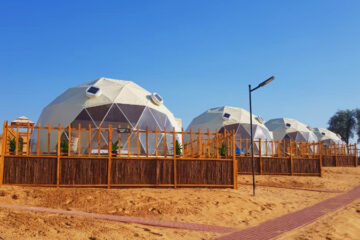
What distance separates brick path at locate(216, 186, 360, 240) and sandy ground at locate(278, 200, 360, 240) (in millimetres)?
303

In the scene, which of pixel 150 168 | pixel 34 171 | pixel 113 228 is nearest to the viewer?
pixel 113 228

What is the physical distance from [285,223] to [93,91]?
53.4 ft

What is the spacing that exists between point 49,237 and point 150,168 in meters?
7.47

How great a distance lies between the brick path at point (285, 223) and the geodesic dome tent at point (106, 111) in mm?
11210

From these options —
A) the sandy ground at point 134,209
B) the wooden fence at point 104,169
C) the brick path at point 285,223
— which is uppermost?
the wooden fence at point 104,169

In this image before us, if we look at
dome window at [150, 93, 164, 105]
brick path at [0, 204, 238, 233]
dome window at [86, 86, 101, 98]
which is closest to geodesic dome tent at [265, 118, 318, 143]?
dome window at [150, 93, 164, 105]

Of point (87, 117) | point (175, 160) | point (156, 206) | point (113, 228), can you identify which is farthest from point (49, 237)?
point (87, 117)

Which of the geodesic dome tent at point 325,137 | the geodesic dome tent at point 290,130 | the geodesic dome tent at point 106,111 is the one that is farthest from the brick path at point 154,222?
the geodesic dome tent at point 325,137

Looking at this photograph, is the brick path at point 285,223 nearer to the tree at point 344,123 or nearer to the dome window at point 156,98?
the dome window at point 156,98

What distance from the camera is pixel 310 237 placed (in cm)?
805

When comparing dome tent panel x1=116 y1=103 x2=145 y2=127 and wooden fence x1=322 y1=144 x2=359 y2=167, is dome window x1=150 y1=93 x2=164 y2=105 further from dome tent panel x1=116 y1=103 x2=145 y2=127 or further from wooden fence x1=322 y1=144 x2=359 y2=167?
wooden fence x1=322 y1=144 x2=359 y2=167

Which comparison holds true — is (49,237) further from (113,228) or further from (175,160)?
(175,160)

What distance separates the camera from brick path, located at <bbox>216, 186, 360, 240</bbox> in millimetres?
8438

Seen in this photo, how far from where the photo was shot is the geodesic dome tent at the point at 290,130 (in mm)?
50750
